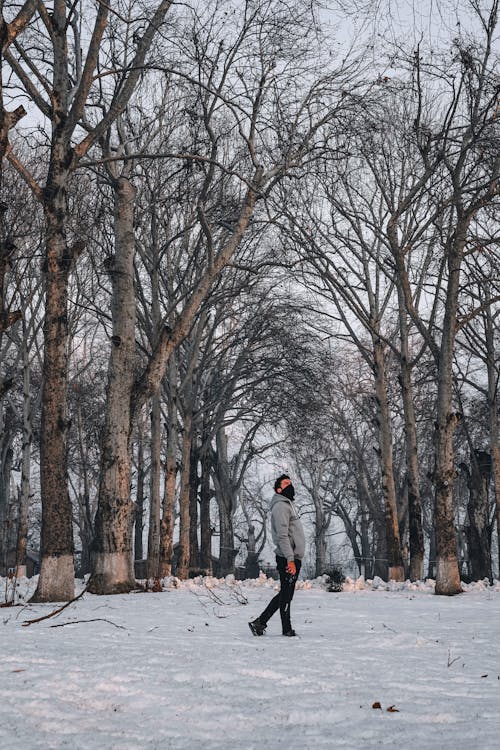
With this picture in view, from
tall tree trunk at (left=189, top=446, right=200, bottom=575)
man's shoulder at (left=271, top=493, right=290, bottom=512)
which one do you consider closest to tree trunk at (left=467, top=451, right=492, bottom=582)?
tall tree trunk at (left=189, top=446, right=200, bottom=575)

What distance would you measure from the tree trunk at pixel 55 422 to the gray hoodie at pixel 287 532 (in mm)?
3854

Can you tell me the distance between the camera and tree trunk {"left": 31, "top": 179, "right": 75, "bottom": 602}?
1012 centimetres

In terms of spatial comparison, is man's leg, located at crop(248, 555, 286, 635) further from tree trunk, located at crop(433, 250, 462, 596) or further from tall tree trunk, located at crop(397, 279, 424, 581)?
tall tree trunk, located at crop(397, 279, 424, 581)

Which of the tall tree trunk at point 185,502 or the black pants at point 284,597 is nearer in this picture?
the black pants at point 284,597

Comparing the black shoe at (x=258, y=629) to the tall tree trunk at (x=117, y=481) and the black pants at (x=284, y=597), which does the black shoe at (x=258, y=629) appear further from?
the tall tree trunk at (x=117, y=481)

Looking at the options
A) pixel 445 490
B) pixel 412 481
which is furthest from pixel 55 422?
pixel 412 481

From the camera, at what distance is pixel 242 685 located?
4699 mm

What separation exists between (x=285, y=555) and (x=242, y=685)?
2.56 meters

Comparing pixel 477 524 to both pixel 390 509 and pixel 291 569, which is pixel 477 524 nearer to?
pixel 390 509

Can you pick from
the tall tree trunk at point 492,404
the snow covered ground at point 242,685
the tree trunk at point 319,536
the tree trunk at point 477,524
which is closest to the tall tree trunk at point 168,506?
the snow covered ground at point 242,685

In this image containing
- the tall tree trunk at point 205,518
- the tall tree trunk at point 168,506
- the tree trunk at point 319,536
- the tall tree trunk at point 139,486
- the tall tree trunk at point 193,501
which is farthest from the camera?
the tree trunk at point 319,536

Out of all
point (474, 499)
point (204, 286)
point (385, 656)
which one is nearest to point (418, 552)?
point (474, 499)

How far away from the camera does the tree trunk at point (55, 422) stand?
10.1m

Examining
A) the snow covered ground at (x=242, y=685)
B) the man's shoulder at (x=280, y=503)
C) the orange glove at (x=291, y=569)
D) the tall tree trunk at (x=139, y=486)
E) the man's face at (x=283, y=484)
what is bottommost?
the snow covered ground at (x=242, y=685)
